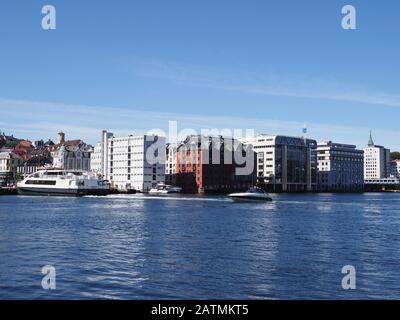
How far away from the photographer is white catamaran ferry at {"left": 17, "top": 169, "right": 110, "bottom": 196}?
489ft

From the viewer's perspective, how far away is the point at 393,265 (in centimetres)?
3044

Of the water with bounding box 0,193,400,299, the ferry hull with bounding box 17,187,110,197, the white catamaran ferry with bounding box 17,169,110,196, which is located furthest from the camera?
the white catamaran ferry with bounding box 17,169,110,196

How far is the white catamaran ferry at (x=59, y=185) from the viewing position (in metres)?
149

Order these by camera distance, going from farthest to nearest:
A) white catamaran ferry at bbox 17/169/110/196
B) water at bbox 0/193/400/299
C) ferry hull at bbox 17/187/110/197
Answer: white catamaran ferry at bbox 17/169/110/196 → ferry hull at bbox 17/187/110/197 → water at bbox 0/193/400/299

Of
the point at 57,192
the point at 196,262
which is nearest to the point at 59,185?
the point at 57,192

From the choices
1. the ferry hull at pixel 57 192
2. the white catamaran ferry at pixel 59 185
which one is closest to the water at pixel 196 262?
the ferry hull at pixel 57 192

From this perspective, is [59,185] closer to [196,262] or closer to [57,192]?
[57,192]

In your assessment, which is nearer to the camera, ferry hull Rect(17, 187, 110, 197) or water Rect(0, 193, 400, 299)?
water Rect(0, 193, 400, 299)

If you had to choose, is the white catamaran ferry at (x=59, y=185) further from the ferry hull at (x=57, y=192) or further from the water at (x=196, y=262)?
the water at (x=196, y=262)

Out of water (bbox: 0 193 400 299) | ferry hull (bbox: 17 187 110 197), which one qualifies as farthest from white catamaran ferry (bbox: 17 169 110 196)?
water (bbox: 0 193 400 299)

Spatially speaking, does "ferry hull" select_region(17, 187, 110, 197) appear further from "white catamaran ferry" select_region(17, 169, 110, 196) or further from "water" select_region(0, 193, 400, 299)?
"water" select_region(0, 193, 400, 299)

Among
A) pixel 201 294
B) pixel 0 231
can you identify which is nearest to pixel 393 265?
pixel 201 294
